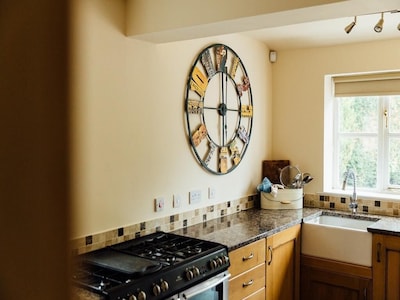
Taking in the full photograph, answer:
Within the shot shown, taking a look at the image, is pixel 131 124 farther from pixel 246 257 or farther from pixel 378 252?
pixel 378 252

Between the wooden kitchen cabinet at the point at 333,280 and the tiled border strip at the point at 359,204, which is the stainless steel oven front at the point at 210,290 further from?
the tiled border strip at the point at 359,204

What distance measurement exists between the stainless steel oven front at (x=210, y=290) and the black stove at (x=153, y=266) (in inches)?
1.1

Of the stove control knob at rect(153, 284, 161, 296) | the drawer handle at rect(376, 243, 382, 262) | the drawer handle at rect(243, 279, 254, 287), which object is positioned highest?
the stove control knob at rect(153, 284, 161, 296)

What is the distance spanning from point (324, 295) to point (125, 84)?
213cm

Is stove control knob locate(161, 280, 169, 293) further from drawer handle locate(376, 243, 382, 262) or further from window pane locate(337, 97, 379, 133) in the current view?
window pane locate(337, 97, 379, 133)

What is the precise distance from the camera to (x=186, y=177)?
9.39 feet

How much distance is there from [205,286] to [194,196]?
872 millimetres

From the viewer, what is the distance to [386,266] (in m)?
2.86

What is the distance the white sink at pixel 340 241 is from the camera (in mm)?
2955

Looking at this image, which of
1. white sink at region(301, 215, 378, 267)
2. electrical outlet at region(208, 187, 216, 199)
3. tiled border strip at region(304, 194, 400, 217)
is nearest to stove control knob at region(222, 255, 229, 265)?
electrical outlet at region(208, 187, 216, 199)

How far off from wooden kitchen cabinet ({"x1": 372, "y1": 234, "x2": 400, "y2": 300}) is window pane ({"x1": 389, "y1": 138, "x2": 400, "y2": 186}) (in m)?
0.88

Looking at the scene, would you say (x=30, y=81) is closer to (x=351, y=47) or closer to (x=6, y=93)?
(x=6, y=93)

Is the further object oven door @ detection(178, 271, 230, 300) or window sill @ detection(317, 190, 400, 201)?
window sill @ detection(317, 190, 400, 201)

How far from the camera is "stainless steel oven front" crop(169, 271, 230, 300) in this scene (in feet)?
6.67
